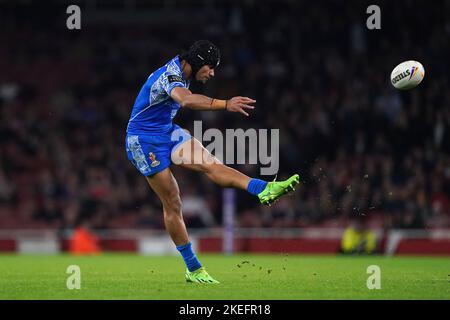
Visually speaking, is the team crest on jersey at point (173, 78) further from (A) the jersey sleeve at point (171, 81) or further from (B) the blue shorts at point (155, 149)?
(B) the blue shorts at point (155, 149)

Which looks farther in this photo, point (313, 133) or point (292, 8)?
point (292, 8)

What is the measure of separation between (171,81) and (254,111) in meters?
14.8

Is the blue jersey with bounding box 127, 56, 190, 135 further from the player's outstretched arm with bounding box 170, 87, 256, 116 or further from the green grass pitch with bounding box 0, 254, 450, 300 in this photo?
the green grass pitch with bounding box 0, 254, 450, 300

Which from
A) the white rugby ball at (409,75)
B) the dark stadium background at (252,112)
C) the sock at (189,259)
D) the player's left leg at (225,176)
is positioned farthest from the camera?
the dark stadium background at (252,112)

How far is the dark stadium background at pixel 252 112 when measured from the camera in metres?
21.4

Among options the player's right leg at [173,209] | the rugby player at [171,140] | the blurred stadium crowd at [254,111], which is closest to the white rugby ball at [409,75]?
the rugby player at [171,140]

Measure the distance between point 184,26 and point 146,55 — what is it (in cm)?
151

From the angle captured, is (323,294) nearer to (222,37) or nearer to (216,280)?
(216,280)

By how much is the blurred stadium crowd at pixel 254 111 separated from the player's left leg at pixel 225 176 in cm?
1022

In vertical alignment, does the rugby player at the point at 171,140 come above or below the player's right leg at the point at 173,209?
above

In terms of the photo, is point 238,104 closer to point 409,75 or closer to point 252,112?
point 409,75

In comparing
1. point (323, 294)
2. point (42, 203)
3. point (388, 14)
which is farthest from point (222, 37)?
point (323, 294)

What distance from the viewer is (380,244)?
20312mm

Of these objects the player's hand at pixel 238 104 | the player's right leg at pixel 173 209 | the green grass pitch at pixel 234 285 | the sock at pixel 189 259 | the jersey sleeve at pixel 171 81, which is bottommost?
the green grass pitch at pixel 234 285
